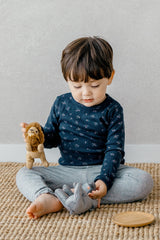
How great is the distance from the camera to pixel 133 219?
3.26 feet

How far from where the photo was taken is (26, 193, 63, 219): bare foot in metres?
1.02

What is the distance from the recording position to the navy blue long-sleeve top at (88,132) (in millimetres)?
1211

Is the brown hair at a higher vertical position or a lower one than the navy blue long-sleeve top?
higher

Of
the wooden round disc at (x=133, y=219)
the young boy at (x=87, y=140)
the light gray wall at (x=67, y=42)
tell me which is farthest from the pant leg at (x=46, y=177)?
the light gray wall at (x=67, y=42)

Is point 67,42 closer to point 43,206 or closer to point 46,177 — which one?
point 46,177

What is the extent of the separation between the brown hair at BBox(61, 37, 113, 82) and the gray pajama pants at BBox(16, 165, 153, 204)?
0.28m

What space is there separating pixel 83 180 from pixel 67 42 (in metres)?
0.59

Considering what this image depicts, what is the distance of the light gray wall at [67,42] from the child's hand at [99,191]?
1.76ft

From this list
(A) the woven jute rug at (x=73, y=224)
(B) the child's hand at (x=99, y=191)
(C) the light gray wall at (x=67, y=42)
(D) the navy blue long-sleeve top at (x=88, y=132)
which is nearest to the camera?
(A) the woven jute rug at (x=73, y=224)

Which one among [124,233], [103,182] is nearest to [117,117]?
[103,182]

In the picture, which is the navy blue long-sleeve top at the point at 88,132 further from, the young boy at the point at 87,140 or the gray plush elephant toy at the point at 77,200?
the gray plush elephant toy at the point at 77,200

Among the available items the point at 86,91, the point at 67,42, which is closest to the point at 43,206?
the point at 86,91

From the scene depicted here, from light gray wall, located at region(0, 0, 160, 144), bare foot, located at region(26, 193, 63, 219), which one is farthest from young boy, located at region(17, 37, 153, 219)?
light gray wall, located at region(0, 0, 160, 144)

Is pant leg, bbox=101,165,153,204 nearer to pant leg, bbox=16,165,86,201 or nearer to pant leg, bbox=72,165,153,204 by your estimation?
pant leg, bbox=72,165,153,204
